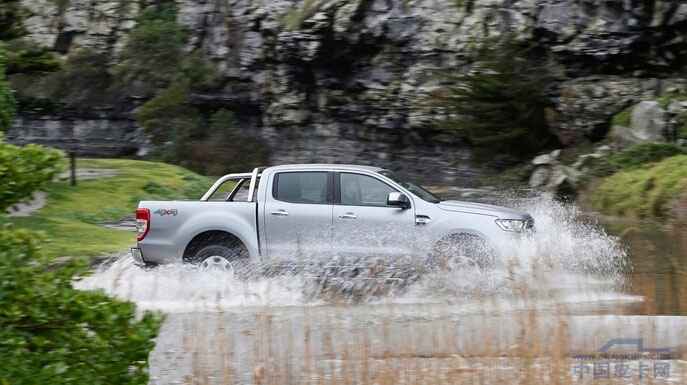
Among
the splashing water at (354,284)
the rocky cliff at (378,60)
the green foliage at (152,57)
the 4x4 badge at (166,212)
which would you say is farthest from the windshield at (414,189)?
the green foliage at (152,57)

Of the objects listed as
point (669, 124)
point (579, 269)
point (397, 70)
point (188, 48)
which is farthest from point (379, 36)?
point (579, 269)

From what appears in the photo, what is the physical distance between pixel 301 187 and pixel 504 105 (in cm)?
2042

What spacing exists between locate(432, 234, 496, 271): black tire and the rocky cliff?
21.4 metres

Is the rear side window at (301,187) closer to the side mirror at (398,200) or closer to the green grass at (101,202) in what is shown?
the side mirror at (398,200)

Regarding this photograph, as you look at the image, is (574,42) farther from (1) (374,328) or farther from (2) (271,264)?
(1) (374,328)

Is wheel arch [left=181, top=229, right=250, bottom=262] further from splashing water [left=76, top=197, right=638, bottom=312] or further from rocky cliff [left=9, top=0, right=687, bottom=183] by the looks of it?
rocky cliff [left=9, top=0, right=687, bottom=183]

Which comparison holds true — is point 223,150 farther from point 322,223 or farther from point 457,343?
point 457,343

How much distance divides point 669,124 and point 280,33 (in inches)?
773

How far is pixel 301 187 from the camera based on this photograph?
38.1 ft

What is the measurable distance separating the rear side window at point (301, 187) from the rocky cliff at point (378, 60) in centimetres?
2124

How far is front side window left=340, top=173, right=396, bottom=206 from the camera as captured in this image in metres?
11.4

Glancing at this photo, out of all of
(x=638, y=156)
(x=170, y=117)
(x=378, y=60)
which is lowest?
(x=170, y=117)

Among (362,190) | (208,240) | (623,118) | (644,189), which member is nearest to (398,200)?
(362,190)

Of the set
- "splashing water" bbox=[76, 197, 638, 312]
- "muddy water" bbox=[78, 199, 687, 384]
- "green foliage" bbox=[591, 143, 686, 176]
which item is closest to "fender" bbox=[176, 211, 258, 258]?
"splashing water" bbox=[76, 197, 638, 312]
